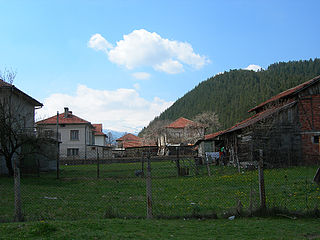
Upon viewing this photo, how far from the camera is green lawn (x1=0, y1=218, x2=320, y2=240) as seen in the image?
515 centimetres

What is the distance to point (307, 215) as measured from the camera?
6727 millimetres

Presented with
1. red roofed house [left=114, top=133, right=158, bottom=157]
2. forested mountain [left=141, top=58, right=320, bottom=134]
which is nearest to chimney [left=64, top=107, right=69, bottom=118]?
red roofed house [left=114, top=133, right=158, bottom=157]

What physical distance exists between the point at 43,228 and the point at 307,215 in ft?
17.4

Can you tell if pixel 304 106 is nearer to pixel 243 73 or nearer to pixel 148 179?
pixel 148 179

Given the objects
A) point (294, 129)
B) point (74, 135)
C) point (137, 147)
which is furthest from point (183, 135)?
point (294, 129)

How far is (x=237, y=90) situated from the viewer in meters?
130

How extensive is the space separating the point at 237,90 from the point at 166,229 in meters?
129

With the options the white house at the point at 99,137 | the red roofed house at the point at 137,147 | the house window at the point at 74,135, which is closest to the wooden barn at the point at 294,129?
the red roofed house at the point at 137,147

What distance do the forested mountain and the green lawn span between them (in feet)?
301

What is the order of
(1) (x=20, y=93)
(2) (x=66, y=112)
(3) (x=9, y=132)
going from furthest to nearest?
(2) (x=66, y=112) < (1) (x=20, y=93) < (3) (x=9, y=132)

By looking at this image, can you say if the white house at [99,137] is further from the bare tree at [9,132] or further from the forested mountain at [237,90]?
the bare tree at [9,132]

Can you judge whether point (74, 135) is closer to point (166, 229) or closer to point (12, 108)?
point (12, 108)

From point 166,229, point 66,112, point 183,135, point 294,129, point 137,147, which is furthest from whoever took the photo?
point 183,135

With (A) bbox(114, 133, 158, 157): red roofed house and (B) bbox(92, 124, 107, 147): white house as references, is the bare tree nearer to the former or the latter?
(A) bbox(114, 133, 158, 157): red roofed house
